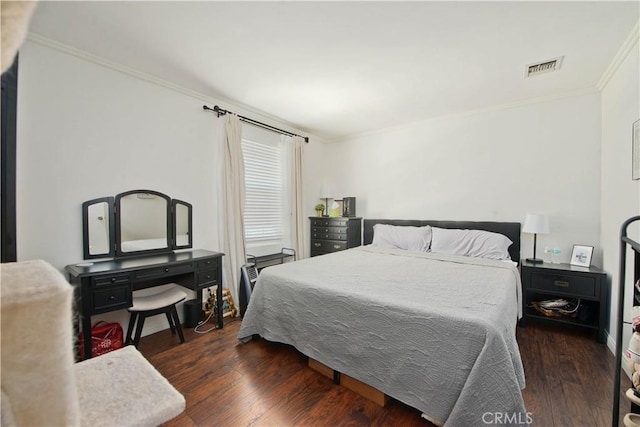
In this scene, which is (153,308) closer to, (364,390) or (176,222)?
(176,222)

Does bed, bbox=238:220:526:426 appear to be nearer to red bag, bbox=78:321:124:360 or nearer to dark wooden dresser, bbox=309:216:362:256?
red bag, bbox=78:321:124:360

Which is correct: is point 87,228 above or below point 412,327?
above

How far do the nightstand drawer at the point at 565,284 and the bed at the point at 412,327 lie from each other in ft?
1.98

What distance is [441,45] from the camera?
210 centimetres

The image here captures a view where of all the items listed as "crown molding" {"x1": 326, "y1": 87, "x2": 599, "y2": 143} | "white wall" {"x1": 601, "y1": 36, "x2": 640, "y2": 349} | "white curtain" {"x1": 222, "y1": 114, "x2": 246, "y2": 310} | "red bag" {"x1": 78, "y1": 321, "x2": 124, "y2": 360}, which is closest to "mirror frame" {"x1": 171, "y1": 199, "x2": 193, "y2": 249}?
"white curtain" {"x1": 222, "y1": 114, "x2": 246, "y2": 310}

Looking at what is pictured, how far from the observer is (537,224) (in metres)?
2.84

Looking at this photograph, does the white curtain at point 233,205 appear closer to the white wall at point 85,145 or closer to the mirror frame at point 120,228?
the white wall at point 85,145

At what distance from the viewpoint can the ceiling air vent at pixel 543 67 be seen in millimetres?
2326

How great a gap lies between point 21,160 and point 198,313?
1924 mm

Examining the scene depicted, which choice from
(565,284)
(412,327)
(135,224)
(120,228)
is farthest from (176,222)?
(565,284)

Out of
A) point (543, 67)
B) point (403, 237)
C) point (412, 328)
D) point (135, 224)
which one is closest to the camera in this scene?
point (412, 328)

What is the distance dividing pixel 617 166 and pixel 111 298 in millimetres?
4358

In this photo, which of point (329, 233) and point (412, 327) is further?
point (329, 233)

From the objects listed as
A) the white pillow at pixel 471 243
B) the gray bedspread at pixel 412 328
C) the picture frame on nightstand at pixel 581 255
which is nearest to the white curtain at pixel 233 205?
the gray bedspread at pixel 412 328
